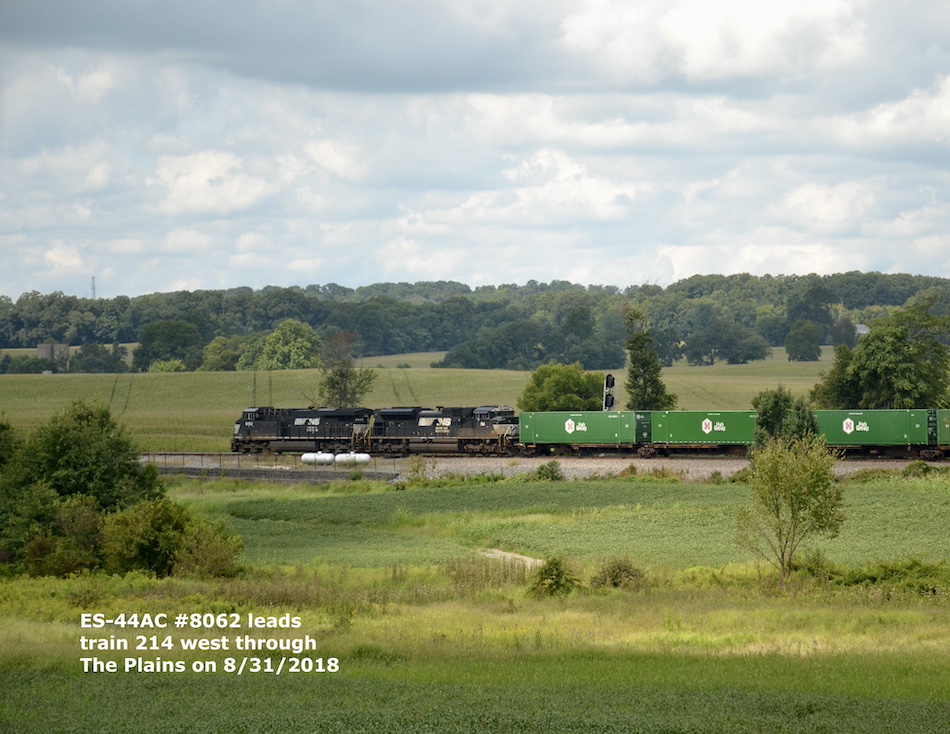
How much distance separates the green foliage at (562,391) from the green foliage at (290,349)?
7640 cm

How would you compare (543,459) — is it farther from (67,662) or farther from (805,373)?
(805,373)

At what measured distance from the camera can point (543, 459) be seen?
78375mm

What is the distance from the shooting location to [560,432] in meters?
78.9

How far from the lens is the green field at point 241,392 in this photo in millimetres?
127812

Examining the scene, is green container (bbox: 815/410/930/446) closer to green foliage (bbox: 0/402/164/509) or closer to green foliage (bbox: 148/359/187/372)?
green foliage (bbox: 0/402/164/509)

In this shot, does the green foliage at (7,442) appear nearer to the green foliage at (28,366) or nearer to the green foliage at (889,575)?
the green foliage at (889,575)

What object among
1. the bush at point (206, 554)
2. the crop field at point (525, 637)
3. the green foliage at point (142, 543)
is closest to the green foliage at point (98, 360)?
the crop field at point (525, 637)

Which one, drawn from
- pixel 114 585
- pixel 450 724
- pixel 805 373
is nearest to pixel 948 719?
pixel 450 724

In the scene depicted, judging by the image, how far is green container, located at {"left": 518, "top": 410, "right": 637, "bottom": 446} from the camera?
76.7 m

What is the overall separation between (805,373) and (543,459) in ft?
345

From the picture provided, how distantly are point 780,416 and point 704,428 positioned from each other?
19.3 ft

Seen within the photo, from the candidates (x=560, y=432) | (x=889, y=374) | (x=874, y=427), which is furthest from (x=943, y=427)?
(x=560, y=432)

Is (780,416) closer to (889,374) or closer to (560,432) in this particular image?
(560,432)

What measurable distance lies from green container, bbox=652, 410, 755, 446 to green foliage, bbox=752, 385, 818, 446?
1.79m
